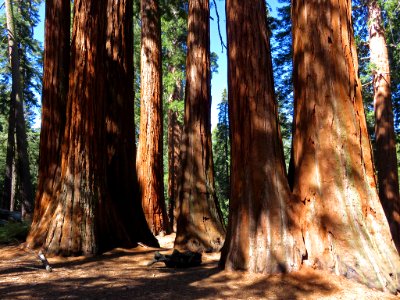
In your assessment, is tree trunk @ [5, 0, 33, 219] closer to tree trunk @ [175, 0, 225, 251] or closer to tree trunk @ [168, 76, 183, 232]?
tree trunk @ [168, 76, 183, 232]

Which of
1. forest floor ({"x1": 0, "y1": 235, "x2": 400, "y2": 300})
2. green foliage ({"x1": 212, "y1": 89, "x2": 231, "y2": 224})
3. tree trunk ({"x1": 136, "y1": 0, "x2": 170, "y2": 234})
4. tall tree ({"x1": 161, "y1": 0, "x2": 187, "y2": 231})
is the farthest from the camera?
green foliage ({"x1": 212, "y1": 89, "x2": 231, "y2": 224})

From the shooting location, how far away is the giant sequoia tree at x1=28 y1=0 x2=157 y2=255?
646cm

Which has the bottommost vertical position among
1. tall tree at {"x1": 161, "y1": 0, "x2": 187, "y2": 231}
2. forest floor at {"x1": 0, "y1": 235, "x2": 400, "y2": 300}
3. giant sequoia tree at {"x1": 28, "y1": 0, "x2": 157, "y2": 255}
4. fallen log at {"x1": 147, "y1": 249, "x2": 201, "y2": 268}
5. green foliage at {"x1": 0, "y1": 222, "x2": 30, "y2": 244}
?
forest floor at {"x1": 0, "y1": 235, "x2": 400, "y2": 300}

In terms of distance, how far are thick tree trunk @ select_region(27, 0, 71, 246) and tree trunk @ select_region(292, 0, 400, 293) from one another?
489 centimetres

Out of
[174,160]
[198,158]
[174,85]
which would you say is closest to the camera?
[198,158]

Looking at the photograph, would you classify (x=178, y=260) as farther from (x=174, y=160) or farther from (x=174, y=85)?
(x=174, y=85)

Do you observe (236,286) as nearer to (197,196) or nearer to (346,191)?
(346,191)

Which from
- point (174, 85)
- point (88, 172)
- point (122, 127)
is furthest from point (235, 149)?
point (174, 85)

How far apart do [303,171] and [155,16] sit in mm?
8429

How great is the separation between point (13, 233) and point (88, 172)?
Result: 327cm

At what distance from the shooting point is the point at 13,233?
28.1 feet

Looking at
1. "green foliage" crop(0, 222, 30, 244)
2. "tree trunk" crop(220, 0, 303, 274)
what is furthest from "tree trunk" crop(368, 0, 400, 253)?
"green foliage" crop(0, 222, 30, 244)

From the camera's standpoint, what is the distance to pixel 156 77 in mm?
11586

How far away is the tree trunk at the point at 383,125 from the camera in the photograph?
1127 cm
